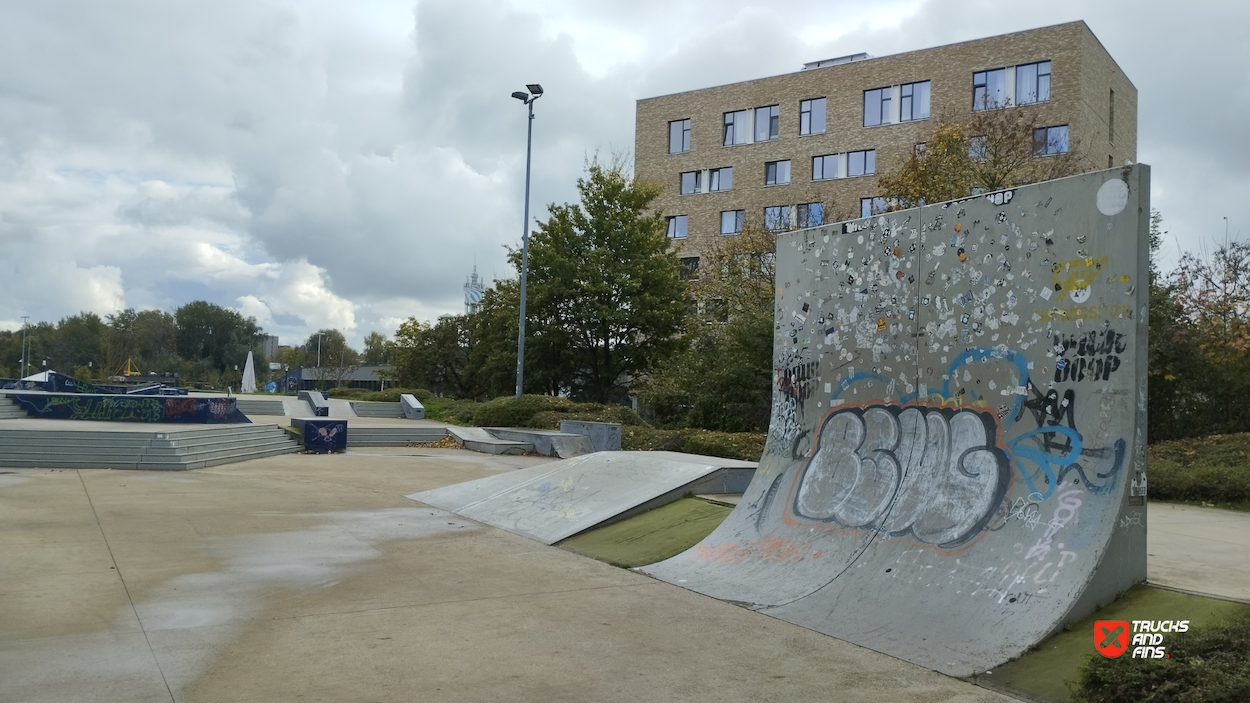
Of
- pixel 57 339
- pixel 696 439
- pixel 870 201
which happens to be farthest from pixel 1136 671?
pixel 57 339

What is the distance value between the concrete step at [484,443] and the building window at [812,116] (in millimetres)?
24015

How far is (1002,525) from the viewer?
6.73 meters

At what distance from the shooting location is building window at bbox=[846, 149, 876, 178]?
133ft

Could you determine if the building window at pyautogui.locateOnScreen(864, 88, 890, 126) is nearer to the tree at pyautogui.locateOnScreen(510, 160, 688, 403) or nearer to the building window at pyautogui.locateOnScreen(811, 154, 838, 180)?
the building window at pyautogui.locateOnScreen(811, 154, 838, 180)

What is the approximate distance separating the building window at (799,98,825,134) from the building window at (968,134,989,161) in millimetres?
16184

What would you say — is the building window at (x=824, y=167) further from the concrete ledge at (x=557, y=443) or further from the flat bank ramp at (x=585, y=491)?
the flat bank ramp at (x=585, y=491)

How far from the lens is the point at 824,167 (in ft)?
139

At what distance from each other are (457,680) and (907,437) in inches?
176

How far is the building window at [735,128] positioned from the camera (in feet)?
148

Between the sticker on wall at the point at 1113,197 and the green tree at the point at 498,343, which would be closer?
the sticker on wall at the point at 1113,197

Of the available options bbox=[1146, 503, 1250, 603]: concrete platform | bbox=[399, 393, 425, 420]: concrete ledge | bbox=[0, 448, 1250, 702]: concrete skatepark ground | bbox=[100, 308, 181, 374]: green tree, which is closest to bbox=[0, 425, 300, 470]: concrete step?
bbox=[0, 448, 1250, 702]: concrete skatepark ground

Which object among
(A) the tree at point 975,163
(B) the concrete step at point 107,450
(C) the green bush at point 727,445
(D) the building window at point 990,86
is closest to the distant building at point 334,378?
(D) the building window at point 990,86

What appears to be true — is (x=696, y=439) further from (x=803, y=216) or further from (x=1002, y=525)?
(x=803, y=216)

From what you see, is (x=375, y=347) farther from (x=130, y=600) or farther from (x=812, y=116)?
(x=130, y=600)
